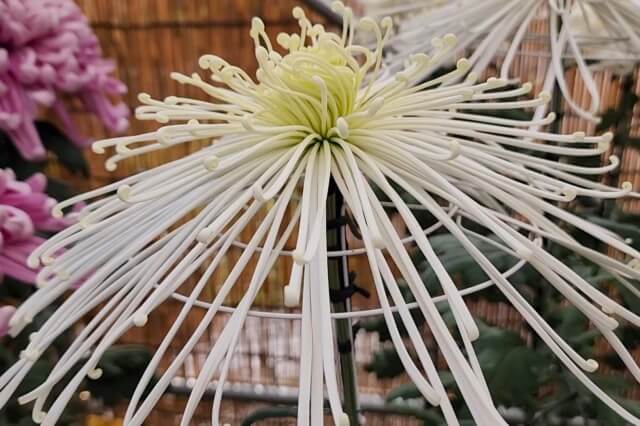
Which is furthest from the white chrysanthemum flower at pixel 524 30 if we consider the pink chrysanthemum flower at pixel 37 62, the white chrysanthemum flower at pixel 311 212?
the pink chrysanthemum flower at pixel 37 62

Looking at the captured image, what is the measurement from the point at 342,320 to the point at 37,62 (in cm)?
35

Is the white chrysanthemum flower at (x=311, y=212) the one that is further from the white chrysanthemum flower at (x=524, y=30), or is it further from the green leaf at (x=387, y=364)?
the green leaf at (x=387, y=364)

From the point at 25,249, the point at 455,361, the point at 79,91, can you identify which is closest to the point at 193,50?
the point at 79,91

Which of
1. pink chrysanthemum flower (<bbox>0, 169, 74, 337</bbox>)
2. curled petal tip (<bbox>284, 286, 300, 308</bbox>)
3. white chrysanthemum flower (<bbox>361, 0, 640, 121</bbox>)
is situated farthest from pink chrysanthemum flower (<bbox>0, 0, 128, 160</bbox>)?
curled petal tip (<bbox>284, 286, 300, 308</bbox>)

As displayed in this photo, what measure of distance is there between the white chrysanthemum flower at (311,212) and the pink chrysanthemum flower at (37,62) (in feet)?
0.85

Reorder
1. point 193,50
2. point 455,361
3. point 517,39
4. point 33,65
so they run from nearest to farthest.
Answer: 1. point 455,361
2. point 517,39
3. point 33,65
4. point 193,50

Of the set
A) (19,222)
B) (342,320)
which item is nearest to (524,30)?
(342,320)

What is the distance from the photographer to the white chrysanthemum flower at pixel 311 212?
0.68 feet

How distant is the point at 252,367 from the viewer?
0.87 m

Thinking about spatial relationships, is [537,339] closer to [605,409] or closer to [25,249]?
[605,409]

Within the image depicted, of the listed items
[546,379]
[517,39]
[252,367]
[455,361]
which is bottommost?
[252,367]

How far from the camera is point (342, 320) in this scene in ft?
0.85

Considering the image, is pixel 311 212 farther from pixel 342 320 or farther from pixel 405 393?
pixel 405 393

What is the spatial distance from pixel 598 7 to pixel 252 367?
629 millimetres
